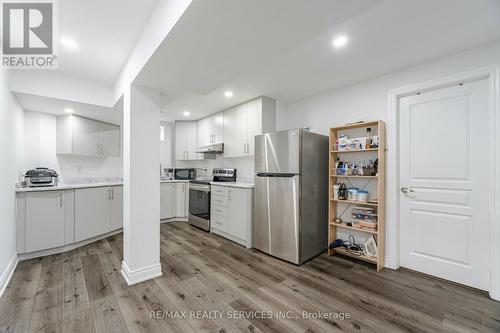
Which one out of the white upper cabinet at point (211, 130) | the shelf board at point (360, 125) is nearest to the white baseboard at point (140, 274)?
the white upper cabinet at point (211, 130)

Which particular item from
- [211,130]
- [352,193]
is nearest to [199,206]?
[211,130]

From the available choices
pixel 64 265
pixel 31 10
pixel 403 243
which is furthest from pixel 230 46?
pixel 64 265

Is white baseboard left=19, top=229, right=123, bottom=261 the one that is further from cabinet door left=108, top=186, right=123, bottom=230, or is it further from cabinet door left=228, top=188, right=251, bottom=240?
cabinet door left=228, top=188, right=251, bottom=240

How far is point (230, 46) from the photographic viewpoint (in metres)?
1.60

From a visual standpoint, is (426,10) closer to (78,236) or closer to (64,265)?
(64,265)

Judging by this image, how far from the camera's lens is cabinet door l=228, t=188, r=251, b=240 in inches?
126

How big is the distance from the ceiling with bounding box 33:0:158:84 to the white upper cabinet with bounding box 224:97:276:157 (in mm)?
1916

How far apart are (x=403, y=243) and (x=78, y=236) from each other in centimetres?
451

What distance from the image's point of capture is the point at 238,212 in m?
3.32

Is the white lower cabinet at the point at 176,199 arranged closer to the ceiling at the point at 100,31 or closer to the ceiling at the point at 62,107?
the ceiling at the point at 62,107

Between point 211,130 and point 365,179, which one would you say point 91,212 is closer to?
point 211,130

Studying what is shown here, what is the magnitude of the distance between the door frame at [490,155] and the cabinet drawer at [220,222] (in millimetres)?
2323

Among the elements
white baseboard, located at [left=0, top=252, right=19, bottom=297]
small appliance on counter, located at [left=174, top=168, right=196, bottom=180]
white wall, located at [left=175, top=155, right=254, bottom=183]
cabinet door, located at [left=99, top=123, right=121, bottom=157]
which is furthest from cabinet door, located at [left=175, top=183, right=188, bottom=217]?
white baseboard, located at [left=0, top=252, right=19, bottom=297]

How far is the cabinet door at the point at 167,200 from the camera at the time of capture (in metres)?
4.48
